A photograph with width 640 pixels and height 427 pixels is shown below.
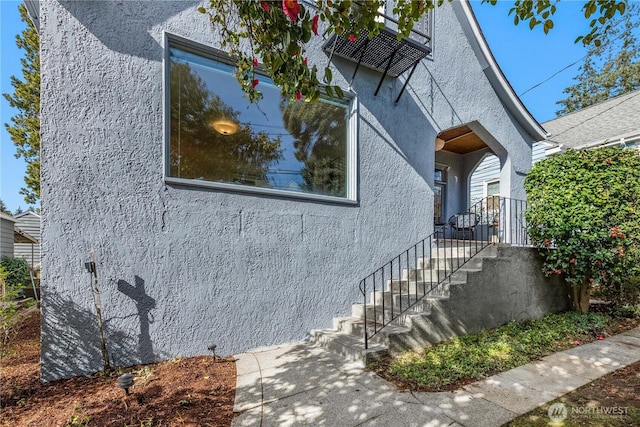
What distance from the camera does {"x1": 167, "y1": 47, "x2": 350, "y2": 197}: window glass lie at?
399 cm

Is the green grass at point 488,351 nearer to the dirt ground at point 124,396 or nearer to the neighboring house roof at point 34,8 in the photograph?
the dirt ground at point 124,396

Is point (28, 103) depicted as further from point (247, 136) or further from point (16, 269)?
point (247, 136)

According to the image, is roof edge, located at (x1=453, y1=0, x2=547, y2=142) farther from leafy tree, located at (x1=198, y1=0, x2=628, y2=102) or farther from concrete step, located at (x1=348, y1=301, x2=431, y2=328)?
concrete step, located at (x1=348, y1=301, x2=431, y2=328)

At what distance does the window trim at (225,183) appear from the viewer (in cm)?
379

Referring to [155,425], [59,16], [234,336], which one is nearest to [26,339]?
[234,336]

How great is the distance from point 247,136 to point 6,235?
10059 millimetres

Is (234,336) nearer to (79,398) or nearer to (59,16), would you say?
(79,398)

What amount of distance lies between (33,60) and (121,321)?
1093 centimetres

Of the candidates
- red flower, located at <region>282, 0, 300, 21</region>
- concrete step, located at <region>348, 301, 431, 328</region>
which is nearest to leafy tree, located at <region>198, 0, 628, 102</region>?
red flower, located at <region>282, 0, 300, 21</region>

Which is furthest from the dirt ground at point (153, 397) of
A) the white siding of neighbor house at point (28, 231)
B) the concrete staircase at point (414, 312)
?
the white siding of neighbor house at point (28, 231)

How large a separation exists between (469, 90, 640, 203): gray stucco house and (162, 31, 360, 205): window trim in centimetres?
695

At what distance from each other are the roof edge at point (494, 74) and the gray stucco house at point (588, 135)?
2499 mm

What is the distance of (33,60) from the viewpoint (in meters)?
9.49

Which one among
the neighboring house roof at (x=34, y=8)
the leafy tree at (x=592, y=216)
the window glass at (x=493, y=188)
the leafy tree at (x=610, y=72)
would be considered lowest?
the leafy tree at (x=592, y=216)
